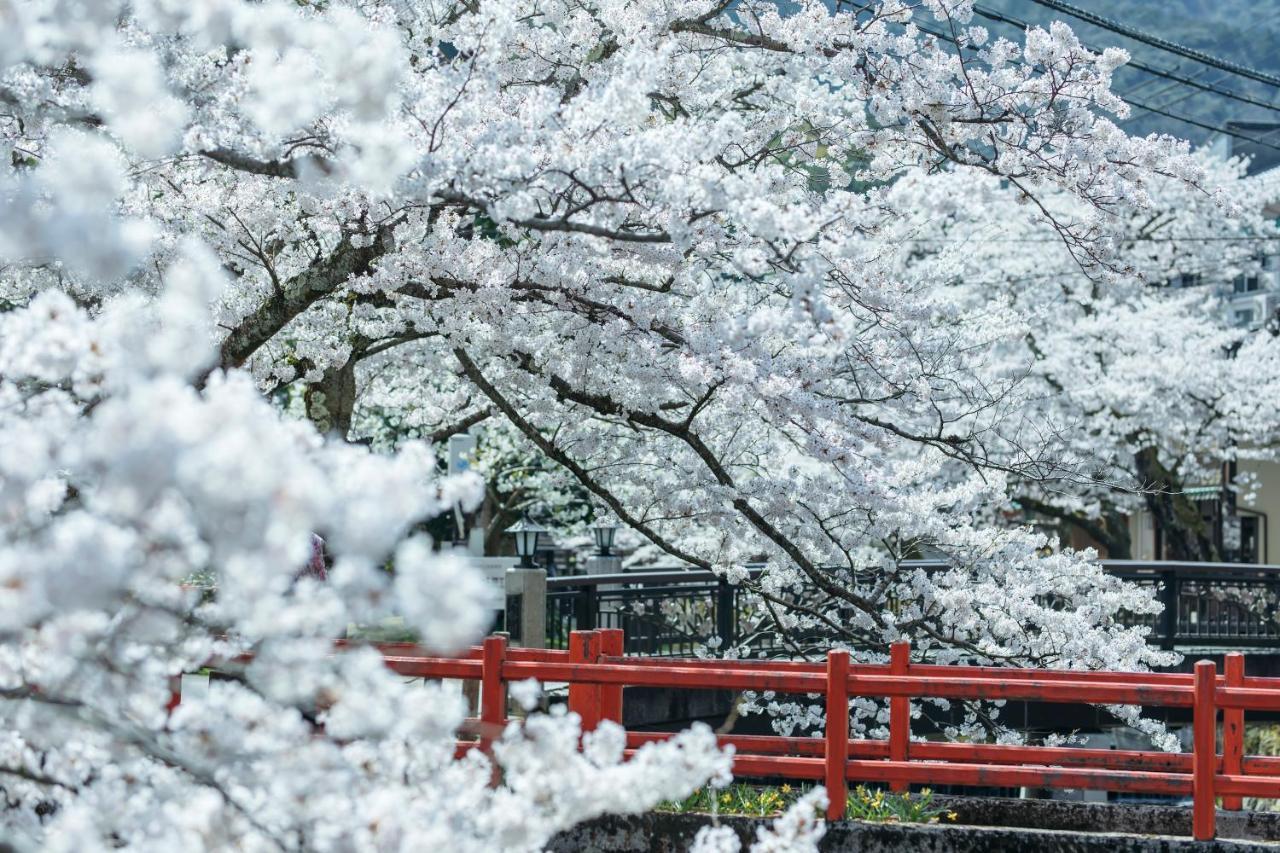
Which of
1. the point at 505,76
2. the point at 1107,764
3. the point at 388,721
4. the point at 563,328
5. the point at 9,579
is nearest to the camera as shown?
the point at 9,579

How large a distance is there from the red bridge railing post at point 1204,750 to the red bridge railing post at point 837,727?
167 centimetres

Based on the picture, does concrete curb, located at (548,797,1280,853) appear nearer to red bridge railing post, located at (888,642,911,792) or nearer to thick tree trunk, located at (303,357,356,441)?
red bridge railing post, located at (888,642,911,792)

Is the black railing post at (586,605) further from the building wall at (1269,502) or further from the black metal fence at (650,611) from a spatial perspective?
the building wall at (1269,502)

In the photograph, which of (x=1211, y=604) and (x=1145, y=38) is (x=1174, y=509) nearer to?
(x=1211, y=604)

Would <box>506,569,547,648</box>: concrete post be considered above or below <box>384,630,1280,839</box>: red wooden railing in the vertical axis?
above

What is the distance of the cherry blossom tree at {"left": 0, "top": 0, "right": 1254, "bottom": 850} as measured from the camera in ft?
8.82

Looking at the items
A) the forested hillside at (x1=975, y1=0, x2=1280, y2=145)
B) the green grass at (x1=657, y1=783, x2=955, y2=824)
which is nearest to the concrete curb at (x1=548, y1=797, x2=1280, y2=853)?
the green grass at (x1=657, y1=783, x2=955, y2=824)

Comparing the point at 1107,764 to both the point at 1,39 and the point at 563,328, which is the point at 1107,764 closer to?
the point at 563,328

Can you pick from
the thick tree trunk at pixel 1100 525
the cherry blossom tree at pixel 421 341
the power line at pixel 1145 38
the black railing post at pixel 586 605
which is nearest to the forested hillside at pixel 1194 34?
the thick tree trunk at pixel 1100 525

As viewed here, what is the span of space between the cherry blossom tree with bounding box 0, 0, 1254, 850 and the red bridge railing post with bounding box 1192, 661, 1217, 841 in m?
2.04

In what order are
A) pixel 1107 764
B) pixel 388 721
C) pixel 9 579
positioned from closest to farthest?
pixel 9 579 < pixel 388 721 < pixel 1107 764

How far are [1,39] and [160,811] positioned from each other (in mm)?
1894

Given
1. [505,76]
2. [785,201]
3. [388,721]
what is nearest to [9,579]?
[388,721]

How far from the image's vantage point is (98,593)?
2.38m
